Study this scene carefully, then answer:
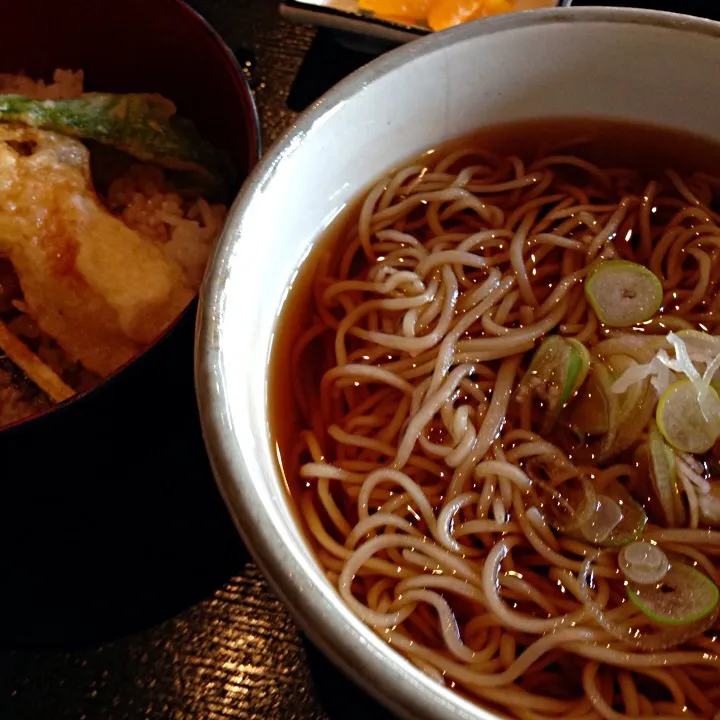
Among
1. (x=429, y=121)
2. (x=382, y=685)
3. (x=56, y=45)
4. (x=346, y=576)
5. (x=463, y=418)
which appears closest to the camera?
(x=382, y=685)

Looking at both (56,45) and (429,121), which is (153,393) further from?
(56,45)

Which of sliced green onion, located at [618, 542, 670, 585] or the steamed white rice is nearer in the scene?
sliced green onion, located at [618, 542, 670, 585]

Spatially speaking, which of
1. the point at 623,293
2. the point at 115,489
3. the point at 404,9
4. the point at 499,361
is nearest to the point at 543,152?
the point at 623,293

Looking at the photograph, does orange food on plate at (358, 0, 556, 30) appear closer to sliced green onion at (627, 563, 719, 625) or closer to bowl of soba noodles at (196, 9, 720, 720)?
bowl of soba noodles at (196, 9, 720, 720)

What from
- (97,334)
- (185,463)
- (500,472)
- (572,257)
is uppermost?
(572,257)

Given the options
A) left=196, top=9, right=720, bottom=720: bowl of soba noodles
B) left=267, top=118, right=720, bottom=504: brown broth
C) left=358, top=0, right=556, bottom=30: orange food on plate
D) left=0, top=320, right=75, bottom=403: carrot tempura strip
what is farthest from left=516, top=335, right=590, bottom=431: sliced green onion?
left=358, top=0, right=556, bottom=30: orange food on plate

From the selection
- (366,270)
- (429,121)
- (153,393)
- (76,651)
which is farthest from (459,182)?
(76,651)
